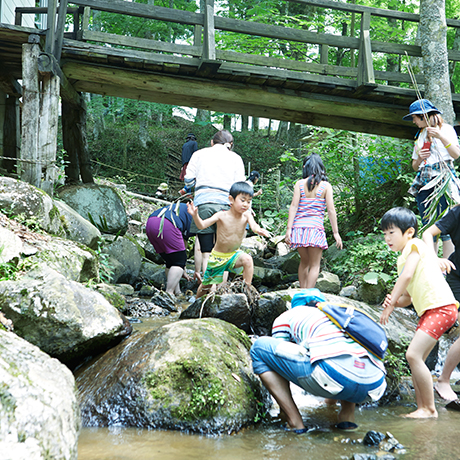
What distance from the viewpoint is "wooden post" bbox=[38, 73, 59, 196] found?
655 centimetres

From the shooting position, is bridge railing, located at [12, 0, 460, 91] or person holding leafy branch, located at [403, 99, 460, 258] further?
bridge railing, located at [12, 0, 460, 91]

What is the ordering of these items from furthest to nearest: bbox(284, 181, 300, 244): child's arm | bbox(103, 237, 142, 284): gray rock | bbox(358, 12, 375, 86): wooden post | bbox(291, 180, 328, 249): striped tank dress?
bbox(358, 12, 375, 86): wooden post → bbox(103, 237, 142, 284): gray rock → bbox(284, 181, 300, 244): child's arm → bbox(291, 180, 328, 249): striped tank dress

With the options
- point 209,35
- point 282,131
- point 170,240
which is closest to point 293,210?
point 170,240

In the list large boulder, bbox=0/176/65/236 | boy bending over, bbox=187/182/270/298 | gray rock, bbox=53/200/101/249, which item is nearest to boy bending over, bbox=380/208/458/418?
boy bending over, bbox=187/182/270/298

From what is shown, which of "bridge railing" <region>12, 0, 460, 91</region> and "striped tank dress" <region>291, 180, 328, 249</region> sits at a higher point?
"bridge railing" <region>12, 0, 460, 91</region>

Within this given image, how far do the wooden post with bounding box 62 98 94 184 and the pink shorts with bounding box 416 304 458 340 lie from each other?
319 inches

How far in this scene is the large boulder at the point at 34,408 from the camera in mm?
1623

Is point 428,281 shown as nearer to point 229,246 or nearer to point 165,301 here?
point 229,246

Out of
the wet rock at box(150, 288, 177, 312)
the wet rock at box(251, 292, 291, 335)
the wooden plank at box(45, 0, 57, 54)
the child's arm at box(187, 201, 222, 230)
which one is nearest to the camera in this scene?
the child's arm at box(187, 201, 222, 230)

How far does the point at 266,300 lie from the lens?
461 cm

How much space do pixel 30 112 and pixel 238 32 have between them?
364cm

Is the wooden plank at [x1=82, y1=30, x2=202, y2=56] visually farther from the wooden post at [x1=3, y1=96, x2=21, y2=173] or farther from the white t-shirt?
the white t-shirt

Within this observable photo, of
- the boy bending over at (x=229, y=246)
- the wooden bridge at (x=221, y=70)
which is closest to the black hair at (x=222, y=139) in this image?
the boy bending over at (x=229, y=246)

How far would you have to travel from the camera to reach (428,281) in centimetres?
327
